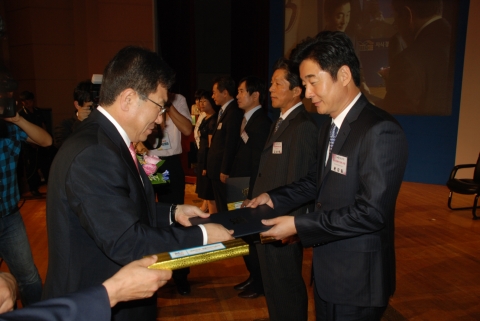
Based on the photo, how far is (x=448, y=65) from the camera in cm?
671

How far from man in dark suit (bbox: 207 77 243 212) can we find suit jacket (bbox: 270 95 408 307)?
241 cm

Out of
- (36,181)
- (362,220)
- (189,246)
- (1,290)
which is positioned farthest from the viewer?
(36,181)

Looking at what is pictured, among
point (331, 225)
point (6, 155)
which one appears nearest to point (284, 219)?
point (331, 225)

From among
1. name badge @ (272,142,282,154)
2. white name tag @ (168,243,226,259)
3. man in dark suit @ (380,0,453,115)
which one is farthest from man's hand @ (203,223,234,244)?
man in dark suit @ (380,0,453,115)

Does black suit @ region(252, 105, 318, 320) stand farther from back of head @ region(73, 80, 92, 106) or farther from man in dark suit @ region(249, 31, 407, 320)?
back of head @ region(73, 80, 92, 106)

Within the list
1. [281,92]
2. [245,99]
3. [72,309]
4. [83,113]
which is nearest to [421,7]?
[245,99]

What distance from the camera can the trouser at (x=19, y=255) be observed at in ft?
7.84

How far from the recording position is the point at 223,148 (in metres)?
4.30

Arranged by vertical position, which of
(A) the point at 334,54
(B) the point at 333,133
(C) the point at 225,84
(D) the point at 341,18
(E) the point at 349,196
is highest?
(D) the point at 341,18

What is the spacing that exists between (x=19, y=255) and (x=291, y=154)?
1833 mm

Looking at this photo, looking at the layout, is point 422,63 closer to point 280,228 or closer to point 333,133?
point 333,133

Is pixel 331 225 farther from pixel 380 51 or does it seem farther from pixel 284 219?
pixel 380 51

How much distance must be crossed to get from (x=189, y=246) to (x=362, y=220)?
0.70 metres

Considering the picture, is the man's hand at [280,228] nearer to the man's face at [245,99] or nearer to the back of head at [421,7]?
the man's face at [245,99]
